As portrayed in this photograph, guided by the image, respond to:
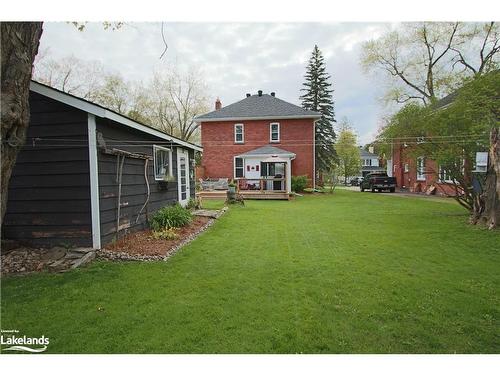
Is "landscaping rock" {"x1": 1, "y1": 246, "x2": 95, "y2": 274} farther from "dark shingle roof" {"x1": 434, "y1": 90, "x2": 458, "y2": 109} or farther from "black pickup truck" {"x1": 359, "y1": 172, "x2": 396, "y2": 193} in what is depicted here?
"black pickup truck" {"x1": 359, "y1": 172, "x2": 396, "y2": 193}

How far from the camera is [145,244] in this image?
625 cm

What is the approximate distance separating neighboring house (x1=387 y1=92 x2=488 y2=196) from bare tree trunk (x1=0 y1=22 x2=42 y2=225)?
10317 millimetres

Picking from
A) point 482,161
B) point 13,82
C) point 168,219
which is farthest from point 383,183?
point 13,82

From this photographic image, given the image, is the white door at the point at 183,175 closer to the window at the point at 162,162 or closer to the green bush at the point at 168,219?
the window at the point at 162,162

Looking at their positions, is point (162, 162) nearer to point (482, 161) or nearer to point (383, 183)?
point (482, 161)

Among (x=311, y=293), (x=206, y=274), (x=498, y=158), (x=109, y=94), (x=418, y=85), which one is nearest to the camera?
(x=311, y=293)

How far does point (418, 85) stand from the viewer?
78.1 ft

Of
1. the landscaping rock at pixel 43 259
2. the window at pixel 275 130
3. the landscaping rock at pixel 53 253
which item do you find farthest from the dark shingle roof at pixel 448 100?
the landscaping rock at pixel 53 253

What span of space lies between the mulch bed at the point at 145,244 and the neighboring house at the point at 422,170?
8.51 metres

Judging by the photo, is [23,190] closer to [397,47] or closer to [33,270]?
[33,270]

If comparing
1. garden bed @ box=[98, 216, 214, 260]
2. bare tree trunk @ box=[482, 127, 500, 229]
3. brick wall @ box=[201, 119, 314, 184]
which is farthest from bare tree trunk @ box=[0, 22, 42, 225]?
brick wall @ box=[201, 119, 314, 184]

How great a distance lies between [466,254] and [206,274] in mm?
4977

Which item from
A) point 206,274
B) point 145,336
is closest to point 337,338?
point 145,336

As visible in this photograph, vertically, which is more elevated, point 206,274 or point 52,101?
point 52,101
